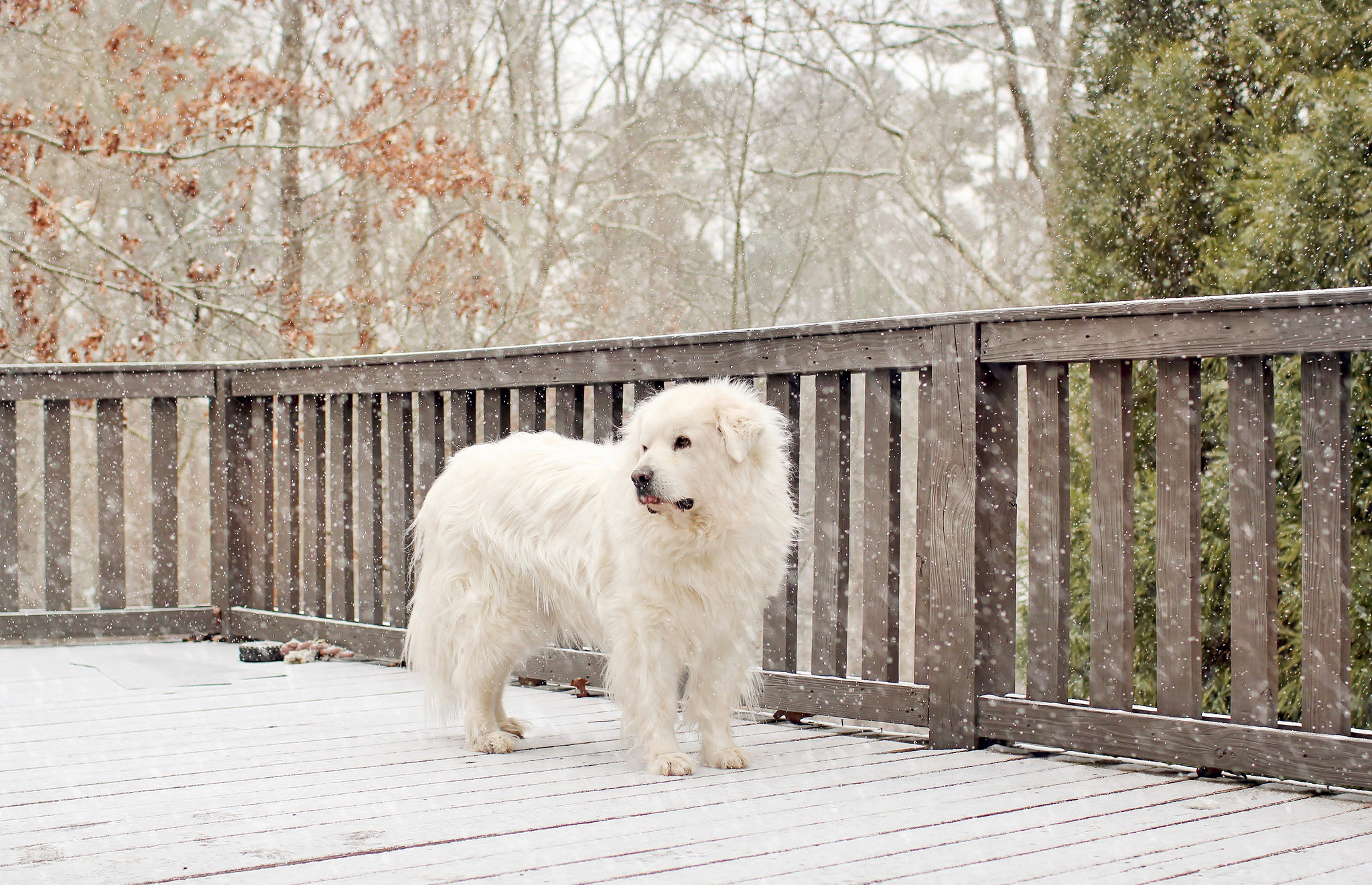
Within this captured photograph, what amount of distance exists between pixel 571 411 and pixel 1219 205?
12.2ft

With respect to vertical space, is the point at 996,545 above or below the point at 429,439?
below

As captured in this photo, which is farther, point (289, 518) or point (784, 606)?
point (289, 518)

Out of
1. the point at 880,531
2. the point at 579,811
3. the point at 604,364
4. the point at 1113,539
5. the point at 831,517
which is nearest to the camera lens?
the point at 579,811

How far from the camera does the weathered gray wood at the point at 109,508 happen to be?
193 inches

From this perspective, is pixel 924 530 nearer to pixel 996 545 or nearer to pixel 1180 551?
pixel 996 545

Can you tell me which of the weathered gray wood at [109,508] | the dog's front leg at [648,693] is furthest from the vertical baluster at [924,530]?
the weathered gray wood at [109,508]

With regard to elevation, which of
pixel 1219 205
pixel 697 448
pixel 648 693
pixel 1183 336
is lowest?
pixel 648 693

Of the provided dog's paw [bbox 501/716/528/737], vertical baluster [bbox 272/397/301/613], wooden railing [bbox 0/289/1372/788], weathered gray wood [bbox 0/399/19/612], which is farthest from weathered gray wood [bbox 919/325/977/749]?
weathered gray wood [bbox 0/399/19/612]

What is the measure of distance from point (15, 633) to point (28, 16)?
5.01m

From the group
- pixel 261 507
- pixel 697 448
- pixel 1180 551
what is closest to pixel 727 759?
pixel 697 448

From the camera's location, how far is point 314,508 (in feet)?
15.9

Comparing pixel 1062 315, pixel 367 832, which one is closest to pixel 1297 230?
pixel 1062 315

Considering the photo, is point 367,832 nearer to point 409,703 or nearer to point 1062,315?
point 409,703

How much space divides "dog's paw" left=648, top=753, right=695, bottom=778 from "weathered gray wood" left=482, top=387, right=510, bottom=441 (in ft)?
5.52
